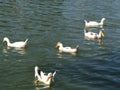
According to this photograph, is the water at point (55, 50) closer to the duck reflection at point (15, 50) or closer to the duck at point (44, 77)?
the duck reflection at point (15, 50)

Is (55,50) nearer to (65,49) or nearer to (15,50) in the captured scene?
(65,49)

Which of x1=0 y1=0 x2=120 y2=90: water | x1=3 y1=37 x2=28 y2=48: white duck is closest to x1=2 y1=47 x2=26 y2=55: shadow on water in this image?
x1=0 y1=0 x2=120 y2=90: water

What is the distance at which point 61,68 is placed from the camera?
A: 25.1m

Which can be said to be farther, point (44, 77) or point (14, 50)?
point (14, 50)

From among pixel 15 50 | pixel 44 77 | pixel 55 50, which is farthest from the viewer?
pixel 55 50

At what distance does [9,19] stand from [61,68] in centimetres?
1547

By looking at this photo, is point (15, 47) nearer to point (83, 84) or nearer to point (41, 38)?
point (41, 38)

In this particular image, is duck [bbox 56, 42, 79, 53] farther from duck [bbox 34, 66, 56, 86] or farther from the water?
duck [bbox 34, 66, 56, 86]

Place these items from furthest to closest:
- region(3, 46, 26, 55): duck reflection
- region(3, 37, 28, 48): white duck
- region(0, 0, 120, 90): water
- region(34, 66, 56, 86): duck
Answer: region(3, 37, 28, 48): white duck < region(3, 46, 26, 55): duck reflection < region(0, 0, 120, 90): water < region(34, 66, 56, 86): duck

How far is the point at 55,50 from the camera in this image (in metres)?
29.4

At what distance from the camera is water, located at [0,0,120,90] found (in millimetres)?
23078

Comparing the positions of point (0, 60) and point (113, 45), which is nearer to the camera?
point (0, 60)

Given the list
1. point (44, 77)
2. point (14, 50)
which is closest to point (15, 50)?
point (14, 50)

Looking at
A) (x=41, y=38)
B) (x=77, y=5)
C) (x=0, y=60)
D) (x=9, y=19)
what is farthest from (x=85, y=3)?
(x=0, y=60)
